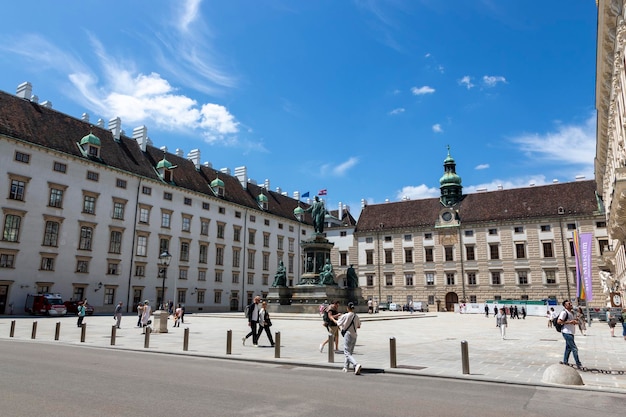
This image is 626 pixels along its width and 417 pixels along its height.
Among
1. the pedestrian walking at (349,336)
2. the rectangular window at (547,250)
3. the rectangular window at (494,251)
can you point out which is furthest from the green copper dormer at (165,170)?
the rectangular window at (547,250)

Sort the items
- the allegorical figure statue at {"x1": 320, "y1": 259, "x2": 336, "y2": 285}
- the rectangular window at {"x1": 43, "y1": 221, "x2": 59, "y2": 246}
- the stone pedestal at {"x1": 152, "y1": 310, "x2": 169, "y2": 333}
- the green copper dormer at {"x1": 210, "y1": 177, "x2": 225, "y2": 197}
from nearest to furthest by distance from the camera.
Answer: the stone pedestal at {"x1": 152, "y1": 310, "x2": 169, "y2": 333} → the allegorical figure statue at {"x1": 320, "y1": 259, "x2": 336, "y2": 285} → the rectangular window at {"x1": 43, "y1": 221, "x2": 59, "y2": 246} → the green copper dormer at {"x1": 210, "y1": 177, "x2": 225, "y2": 197}

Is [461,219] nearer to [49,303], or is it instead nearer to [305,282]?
[305,282]

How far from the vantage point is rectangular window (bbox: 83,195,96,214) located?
43438 millimetres

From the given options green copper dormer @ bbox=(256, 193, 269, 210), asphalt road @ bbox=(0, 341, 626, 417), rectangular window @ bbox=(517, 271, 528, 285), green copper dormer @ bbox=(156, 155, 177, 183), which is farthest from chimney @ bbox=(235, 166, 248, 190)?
asphalt road @ bbox=(0, 341, 626, 417)

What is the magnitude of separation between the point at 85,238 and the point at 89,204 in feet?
11.4

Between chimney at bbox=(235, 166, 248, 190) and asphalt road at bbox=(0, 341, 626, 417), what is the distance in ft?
189

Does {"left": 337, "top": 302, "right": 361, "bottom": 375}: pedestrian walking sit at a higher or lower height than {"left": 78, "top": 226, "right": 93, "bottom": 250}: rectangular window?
lower

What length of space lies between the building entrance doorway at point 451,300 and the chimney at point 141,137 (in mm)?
46487

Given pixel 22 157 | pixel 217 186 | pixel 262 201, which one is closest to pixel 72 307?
pixel 22 157

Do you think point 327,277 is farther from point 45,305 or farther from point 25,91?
point 25,91

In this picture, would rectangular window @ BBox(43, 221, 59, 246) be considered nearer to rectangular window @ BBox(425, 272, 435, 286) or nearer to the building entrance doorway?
rectangular window @ BBox(425, 272, 435, 286)

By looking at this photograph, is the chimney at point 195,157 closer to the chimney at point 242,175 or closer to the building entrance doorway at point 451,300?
the chimney at point 242,175

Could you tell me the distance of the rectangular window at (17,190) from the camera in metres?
38.0

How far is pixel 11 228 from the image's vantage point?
37594 mm
